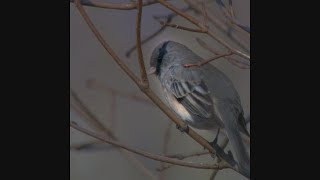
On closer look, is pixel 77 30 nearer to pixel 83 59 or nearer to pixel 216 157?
pixel 83 59

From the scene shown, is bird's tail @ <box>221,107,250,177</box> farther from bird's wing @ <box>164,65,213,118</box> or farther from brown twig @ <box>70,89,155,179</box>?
brown twig @ <box>70,89,155,179</box>

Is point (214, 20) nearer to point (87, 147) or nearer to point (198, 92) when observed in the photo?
point (198, 92)

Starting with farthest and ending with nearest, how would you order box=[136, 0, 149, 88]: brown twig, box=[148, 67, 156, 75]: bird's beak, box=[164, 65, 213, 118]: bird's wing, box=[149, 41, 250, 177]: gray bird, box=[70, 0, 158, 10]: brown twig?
A: 1. box=[148, 67, 156, 75]: bird's beak
2. box=[164, 65, 213, 118]: bird's wing
3. box=[149, 41, 250, 177]: gray bird
4. box=[70, 0, 158, 10]: brown twig
5. box=[136, 0, 149, 88]: brown twig

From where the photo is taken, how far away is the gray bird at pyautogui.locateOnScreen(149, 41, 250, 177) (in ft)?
3.77

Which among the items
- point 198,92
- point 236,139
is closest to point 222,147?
point 236,139

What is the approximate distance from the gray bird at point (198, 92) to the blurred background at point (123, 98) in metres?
0.03

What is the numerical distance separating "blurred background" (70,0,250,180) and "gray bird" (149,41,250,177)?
0.03 m

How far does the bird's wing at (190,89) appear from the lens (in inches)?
50.3

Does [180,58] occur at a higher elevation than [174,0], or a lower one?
lower

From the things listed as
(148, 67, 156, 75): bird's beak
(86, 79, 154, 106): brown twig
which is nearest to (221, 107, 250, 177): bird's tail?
(86, 79, 154, 106): brown twig
